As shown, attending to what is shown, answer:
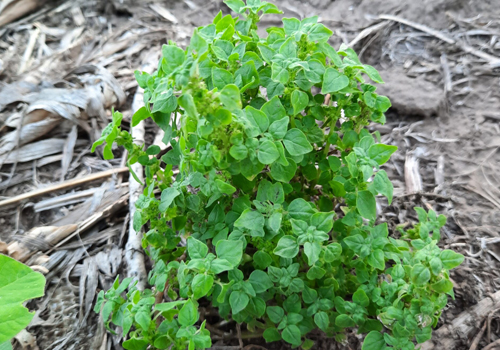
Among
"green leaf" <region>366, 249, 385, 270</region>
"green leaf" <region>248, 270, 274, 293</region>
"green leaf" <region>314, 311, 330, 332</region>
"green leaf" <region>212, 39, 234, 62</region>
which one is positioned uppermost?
"green leaf" <region>212, 39, 234, 62</region>

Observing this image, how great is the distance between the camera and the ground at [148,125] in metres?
2.18

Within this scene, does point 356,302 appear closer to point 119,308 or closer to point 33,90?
point 119,308

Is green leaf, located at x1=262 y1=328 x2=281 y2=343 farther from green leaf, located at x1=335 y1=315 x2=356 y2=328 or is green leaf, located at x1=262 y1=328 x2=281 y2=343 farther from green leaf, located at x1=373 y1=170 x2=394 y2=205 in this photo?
green leaf, located at x1=373 y1=170 x2=394 y2=205

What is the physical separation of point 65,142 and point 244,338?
5.99ft

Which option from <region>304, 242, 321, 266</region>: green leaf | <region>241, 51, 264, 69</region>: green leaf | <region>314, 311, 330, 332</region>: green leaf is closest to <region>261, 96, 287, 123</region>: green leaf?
<region>241, 51, 264, 69</region>: green leaf

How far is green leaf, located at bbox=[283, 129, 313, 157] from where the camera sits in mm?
1482

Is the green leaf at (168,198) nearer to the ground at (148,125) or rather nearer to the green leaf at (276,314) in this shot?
the green leaf at (276,314)

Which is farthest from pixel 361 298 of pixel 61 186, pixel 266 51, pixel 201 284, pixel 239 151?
pixel 61 186

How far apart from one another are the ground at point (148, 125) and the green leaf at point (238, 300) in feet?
1.90

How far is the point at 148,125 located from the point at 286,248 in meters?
1.84

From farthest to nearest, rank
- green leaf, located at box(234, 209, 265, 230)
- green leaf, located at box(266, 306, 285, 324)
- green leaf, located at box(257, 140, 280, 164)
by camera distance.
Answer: green leaf, located at box(266, 306, 285, 324), green leaf, located at box(234, 209, 265, 230), green leaf, located at box(257, 140, 280, 164)

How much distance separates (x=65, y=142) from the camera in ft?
9.32

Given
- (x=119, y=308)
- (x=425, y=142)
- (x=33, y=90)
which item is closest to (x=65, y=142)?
(x=33, y=90)

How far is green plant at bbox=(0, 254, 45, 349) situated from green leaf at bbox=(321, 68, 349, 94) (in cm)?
134
